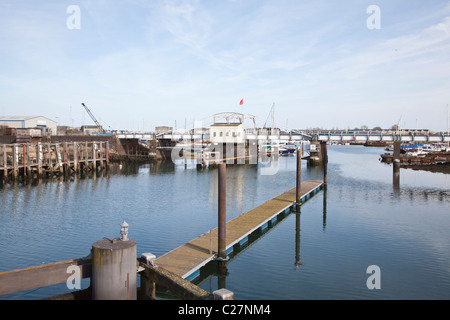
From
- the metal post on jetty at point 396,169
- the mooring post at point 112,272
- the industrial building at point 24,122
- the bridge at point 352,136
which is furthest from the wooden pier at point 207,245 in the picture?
the industrial building at point 24,122

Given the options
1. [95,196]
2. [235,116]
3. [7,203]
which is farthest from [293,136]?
[7,203]

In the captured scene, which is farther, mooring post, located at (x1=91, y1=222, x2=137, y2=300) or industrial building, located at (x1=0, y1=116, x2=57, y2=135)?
industrial building, located at (x1=0, y1=116, x2=57, y2=135)

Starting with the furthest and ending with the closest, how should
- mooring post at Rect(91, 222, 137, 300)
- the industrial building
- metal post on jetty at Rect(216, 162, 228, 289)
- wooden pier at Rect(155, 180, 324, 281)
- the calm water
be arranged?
the industrial building → metal post on jetty at Rect(216, 162, 228, 289) → the calm water → wooden pier at Rect(155, 180, 324, 281) → mooring post at Rect(91, 222, 137, 300)

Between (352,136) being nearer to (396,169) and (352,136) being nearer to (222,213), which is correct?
(396,169)

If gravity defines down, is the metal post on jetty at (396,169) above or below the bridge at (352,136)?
below

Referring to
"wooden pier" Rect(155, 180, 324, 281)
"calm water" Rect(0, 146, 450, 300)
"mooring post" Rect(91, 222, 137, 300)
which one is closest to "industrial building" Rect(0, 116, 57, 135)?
"calm water" Rect(0, 146, 450, 300)

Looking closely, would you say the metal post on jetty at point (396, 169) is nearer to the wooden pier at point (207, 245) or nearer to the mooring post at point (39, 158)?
the wooden pier at point (207, 245)

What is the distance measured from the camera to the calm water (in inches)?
647

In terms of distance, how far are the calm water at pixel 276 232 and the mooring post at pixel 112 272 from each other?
6697mm

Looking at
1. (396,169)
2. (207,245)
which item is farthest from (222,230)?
(396,169)

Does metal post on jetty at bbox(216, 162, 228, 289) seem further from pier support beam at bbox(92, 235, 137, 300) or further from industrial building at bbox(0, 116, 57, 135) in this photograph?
industrial building at bbox(0, 116, 57, 135)

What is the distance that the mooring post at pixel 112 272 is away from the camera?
32.4ft

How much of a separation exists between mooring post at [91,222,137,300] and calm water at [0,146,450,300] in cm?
670
